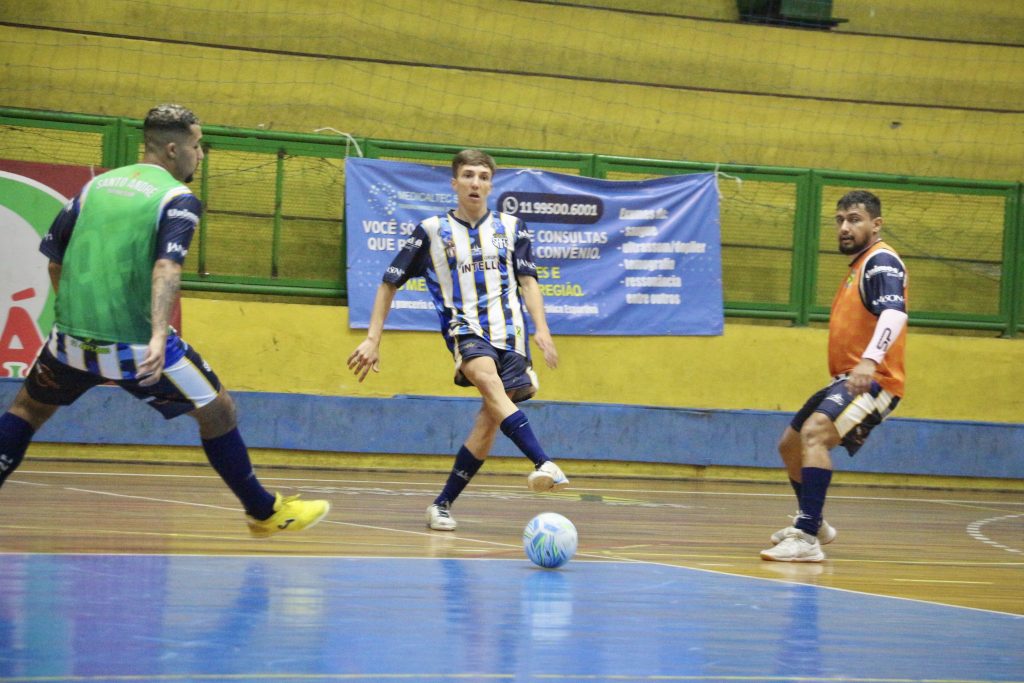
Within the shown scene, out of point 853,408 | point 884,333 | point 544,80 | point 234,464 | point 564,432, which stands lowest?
point 564,432

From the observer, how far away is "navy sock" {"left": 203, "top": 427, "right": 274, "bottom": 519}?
6.64 m

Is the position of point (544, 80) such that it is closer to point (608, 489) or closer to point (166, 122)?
point (608, 489)

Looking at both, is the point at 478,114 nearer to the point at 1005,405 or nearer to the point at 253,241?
the point at 253,241

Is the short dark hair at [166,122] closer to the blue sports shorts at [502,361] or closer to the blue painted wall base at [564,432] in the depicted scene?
the blue sports shorts at [502,361]

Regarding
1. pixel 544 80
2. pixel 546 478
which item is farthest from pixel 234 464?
pixel 544 80

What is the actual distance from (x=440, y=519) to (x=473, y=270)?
4.85 feet

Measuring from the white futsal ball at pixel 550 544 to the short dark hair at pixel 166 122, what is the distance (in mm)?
2450

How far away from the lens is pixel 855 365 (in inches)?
324

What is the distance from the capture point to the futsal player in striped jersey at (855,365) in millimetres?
7973

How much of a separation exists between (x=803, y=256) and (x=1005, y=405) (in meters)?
2.54

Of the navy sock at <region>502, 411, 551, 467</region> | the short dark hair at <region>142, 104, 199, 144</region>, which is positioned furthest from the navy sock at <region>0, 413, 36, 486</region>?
the navy sock at <region>502, 411, 551, 467</region>

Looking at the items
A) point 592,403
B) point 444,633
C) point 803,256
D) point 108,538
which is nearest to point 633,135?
point 803,256

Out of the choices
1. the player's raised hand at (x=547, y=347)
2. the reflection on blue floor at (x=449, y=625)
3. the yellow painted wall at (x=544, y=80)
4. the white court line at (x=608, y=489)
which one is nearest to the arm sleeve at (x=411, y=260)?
the player's raised hand at (x=547, y=347)

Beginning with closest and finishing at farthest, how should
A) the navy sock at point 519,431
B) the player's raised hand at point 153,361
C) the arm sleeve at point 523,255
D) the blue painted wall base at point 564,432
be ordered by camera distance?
the player's raised hand at point 153,361, the navy sock at point 519,431, the arm sleeve at point 523,255, the blue painted wall base at point 564,432
